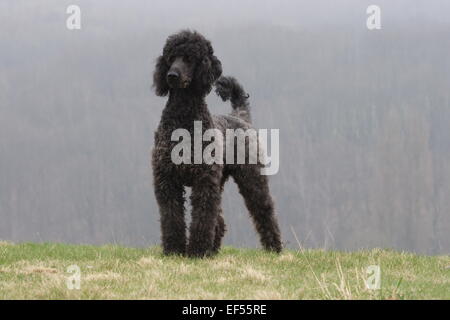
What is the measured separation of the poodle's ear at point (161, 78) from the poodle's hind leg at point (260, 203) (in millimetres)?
1747

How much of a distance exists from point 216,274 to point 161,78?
3.12 meters

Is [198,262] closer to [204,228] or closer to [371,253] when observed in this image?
[204,228]

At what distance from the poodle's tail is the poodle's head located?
1.68 m

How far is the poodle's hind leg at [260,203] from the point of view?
1054cm

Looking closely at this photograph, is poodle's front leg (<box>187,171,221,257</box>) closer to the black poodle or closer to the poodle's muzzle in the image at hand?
the black poodle

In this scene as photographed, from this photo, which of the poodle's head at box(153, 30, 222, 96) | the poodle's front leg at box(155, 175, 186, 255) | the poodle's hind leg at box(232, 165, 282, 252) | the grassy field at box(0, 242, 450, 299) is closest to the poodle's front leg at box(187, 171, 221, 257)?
the poodle's front leg at box(155, 175, 186, 255)

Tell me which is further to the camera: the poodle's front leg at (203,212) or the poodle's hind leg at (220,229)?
the poodle's hind leg at (220,229)

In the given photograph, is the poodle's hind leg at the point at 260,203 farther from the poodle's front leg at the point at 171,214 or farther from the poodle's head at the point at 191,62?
the poodle's head at the point at 191,62

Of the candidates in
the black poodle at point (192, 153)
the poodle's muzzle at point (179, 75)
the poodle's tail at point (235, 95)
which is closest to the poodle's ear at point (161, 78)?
the black poodle at point (192, 153)

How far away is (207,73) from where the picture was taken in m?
9.28

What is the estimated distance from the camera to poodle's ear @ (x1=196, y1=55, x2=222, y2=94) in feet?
30.4
